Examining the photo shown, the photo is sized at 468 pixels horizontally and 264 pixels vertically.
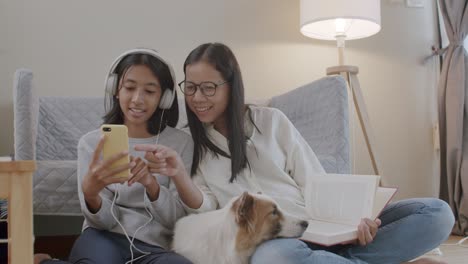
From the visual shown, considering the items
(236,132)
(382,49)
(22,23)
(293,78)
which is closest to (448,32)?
(382,49)

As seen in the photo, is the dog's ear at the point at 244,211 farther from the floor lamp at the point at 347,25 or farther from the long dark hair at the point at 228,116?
the floor lamp at the point at 347,25

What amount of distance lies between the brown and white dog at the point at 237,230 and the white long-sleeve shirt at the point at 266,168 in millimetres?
90

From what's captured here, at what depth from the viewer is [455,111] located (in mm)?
2229

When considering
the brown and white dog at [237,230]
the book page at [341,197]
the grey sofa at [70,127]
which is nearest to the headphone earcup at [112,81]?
the grey sofa at [70,127]

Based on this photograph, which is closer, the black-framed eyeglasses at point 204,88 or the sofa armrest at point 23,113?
the black-framed eyeglasses at point 204,88

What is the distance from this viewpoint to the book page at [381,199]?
3.16 feet

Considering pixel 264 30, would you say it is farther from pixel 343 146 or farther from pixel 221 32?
pixel 343 146

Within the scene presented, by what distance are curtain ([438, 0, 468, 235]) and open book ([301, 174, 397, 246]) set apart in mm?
1417

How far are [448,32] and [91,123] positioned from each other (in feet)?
5.98

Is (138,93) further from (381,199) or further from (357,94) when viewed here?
(357,94)

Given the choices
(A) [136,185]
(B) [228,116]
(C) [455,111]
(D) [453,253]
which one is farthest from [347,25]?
(A) [136,185]

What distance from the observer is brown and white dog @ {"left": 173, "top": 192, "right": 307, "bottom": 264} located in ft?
2.80

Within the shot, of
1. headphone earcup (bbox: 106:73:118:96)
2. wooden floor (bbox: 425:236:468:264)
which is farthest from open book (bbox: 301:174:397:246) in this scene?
wooden floor (bbox: 425:236:468:264)

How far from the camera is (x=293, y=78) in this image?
2.46 meters
